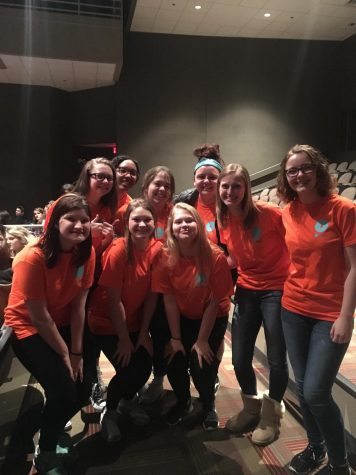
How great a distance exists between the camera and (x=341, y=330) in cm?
164

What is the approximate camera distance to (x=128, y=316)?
2.28m

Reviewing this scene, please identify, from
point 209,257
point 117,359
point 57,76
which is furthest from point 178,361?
point 57,76

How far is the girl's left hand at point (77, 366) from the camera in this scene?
1994mm

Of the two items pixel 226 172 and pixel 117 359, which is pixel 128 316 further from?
pixel 226 172

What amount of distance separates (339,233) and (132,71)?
→ 8.46m

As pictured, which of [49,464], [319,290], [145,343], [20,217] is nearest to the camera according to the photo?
[319,290]

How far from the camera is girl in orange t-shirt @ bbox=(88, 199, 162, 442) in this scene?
2146mm

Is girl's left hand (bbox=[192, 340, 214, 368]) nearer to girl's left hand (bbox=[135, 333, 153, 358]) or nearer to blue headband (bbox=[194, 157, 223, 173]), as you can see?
girl's left hand (bbox=[135, 333, 153, 358])

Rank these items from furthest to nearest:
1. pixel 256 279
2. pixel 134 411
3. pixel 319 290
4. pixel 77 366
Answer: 1. pixel 134 411
2. pixel 256 279
3. pixel 77 366
4. pixel 319 290

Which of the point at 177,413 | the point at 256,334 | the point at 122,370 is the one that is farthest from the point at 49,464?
the point at 256,334

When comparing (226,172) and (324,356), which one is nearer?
(324,356)

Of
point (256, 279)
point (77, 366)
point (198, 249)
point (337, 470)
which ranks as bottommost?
point (337, 470)

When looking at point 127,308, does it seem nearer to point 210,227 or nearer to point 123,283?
point 123,283

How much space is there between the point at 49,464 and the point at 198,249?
133cm
